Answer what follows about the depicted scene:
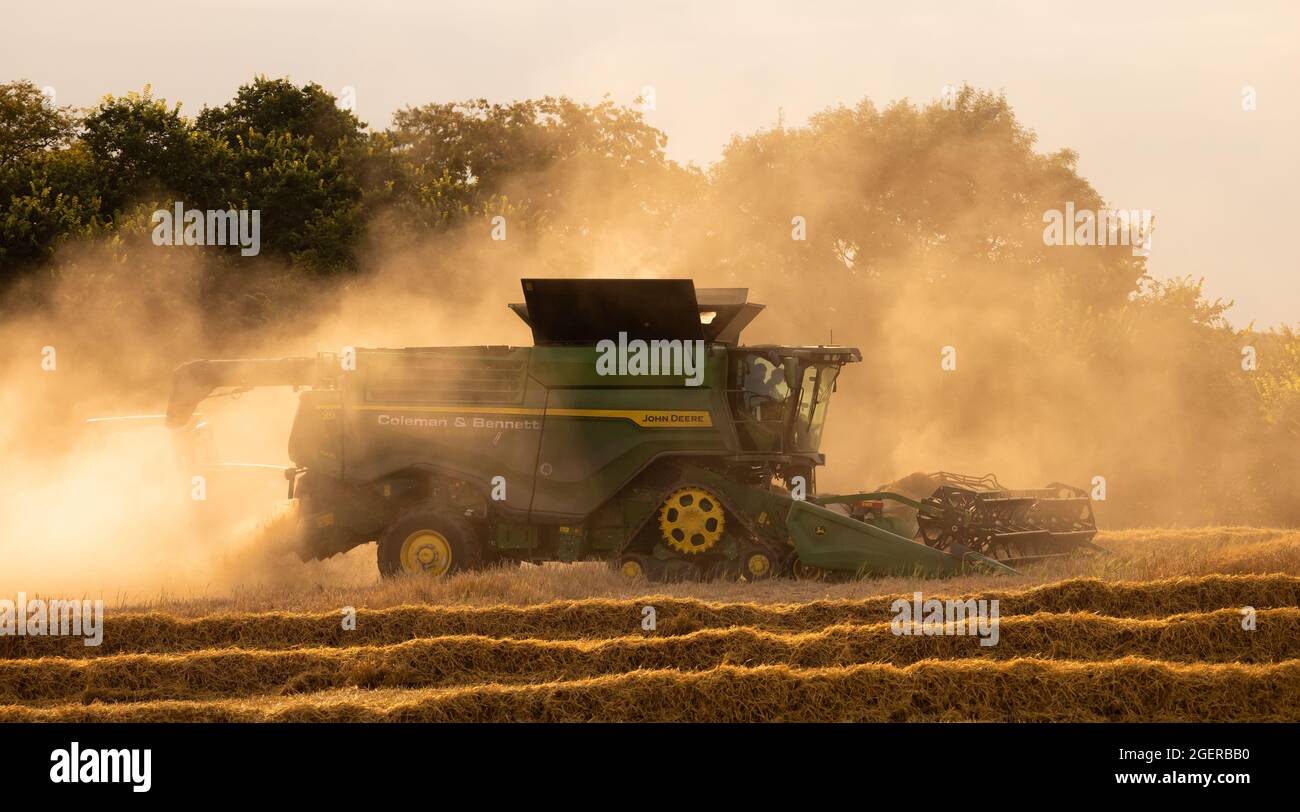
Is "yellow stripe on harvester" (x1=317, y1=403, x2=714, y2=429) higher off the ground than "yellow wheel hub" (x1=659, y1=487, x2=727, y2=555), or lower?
higher

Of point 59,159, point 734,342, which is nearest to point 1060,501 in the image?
point 734,342

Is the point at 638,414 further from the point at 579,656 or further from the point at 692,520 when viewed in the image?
the point at 579,656

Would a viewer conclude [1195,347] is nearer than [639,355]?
No

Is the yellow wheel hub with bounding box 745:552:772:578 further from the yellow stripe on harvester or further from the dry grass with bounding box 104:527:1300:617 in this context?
the yellow stripe on harvester

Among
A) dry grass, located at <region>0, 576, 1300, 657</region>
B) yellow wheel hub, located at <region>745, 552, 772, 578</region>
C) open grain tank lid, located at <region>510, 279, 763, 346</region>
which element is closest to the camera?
dry grass, located at <region>0, 576, 1300, 657</region>

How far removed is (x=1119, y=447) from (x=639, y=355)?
19755 mm

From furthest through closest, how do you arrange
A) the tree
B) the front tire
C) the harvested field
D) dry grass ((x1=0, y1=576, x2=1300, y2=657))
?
the tree < the front tire < dry grass ((x1=0, y1=576, x2=1300, y2=657)) < the harvested field

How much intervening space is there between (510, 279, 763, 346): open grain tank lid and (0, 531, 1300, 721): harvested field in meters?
3.28

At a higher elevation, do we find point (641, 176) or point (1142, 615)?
point (641, 176)

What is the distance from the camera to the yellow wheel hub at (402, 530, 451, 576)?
54.7 feet

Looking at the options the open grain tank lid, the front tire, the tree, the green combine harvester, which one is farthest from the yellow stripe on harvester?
the tree

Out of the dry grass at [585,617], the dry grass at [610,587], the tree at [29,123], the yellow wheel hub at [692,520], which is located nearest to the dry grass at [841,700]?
the dry grass at [585,617]

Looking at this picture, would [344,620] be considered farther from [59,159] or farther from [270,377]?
[59,159]

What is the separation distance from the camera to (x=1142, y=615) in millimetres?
13125
